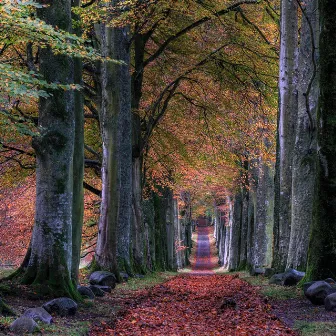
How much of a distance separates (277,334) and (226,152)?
52.1ft

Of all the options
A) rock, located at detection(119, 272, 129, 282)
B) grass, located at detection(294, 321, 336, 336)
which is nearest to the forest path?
rock, located at detection(119, 272, 129, 282)

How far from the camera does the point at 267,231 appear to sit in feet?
70.9

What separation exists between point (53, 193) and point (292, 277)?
6117 millimetres

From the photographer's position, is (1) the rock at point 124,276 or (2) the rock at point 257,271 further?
(2) the rock at point 257,271

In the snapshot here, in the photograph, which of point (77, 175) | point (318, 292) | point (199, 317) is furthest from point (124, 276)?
point (318, 292)

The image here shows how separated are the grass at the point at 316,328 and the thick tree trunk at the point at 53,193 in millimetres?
4406

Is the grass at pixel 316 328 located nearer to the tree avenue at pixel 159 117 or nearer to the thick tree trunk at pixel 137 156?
the tree avenue at pixel 159 117

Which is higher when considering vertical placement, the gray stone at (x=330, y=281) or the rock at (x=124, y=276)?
the gray stone at (x=330, y=281)

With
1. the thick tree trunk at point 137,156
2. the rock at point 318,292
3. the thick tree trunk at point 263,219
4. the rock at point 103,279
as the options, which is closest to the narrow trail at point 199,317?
the rock at point 318,292

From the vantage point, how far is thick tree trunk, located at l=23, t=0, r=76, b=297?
951 cm

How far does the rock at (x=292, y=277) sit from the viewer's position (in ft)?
39.6

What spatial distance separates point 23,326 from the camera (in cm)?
643

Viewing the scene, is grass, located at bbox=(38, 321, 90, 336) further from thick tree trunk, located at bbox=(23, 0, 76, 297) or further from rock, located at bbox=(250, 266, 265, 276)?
rock, located at bbox=(250, 266, 265, 276)

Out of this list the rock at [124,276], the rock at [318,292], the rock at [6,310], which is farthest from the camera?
the rock at [124,276]
